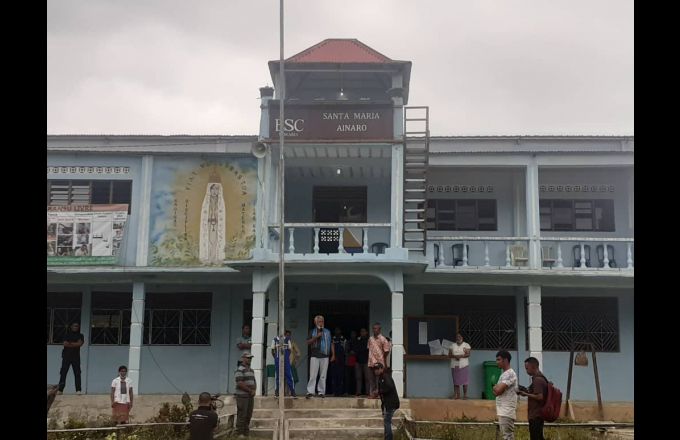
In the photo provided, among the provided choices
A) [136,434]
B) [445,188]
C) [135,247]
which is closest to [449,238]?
[445,188]

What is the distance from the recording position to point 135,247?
56.1ft

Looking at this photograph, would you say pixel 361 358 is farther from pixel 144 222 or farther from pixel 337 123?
pixel 144 222

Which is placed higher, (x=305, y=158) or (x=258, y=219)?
(x=305, y=158)

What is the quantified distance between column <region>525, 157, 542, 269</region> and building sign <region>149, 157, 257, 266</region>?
606 cm

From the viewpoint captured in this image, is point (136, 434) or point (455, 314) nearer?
point (136, 434)

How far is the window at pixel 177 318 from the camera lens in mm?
18312

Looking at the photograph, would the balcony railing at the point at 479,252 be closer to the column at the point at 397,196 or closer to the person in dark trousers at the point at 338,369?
the column at the point at 397,196

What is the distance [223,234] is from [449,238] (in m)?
4.92

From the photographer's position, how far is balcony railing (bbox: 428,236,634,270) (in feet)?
55.8

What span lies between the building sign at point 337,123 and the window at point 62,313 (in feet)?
22.2

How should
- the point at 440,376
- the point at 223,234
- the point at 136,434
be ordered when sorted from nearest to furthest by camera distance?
the point at 136,434 → the point at 223,234 → the point at 440,376

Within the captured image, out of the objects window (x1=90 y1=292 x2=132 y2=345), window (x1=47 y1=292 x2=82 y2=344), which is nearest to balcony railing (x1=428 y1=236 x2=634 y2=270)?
window (x1=90 y1=292 x2=132 y2=345)

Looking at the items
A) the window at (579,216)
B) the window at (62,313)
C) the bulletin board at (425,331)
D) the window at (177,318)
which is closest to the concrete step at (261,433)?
the window at (177,318)
